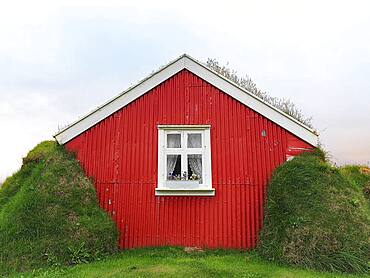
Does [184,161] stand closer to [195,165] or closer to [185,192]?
[195,165]

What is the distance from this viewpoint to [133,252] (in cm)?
Result: 984

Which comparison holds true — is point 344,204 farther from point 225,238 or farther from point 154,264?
point 154,264

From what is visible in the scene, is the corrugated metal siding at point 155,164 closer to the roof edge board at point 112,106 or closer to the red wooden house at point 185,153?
the red wooden house at point 185,153

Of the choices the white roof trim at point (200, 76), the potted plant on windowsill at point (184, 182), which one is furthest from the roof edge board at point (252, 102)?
the potted plant on windowsill at point (184, 182)

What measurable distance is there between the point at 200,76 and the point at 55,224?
573 cm

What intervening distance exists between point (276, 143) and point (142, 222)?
440 cm

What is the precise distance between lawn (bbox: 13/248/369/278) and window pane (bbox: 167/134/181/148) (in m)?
3.03

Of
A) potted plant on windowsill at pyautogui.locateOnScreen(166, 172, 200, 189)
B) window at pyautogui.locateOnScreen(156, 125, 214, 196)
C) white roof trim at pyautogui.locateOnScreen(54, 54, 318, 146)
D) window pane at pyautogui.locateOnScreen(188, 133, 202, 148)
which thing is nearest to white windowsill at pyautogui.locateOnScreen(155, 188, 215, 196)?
window at pyautogui.locateOnScreen(156, 125, 214, 196)

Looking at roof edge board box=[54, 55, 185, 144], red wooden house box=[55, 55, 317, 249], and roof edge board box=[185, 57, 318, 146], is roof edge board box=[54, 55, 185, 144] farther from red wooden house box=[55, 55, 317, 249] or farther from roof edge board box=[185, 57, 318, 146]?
roof edge board box=[185, 57, 318, 146]

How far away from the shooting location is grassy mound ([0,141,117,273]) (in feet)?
28.7

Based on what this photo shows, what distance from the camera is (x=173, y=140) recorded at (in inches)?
430

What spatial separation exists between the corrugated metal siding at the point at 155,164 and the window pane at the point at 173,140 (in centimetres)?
39

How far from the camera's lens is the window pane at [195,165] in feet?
34.8

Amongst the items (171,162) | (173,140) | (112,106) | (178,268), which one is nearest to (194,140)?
(173,140)
